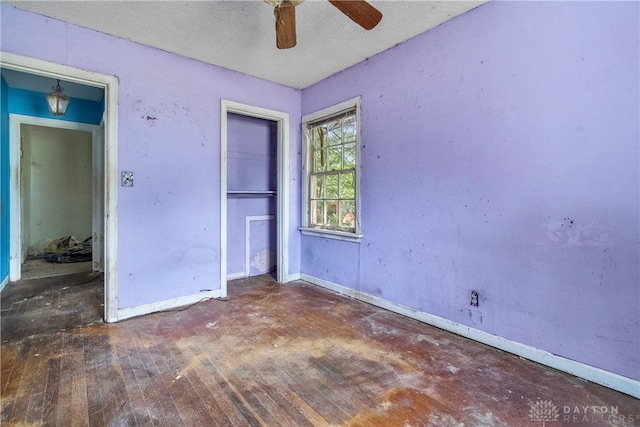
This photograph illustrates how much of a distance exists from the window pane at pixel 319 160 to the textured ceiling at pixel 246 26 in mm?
1086

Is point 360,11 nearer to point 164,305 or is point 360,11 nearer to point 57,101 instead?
point 164,305

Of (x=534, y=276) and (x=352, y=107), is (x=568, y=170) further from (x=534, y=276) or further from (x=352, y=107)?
(x=352, y=107)

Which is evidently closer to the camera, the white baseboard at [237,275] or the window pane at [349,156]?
the window pane at [349,156]

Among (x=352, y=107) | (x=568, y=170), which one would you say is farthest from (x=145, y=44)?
(x=568, y=170)

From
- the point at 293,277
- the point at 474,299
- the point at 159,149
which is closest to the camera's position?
the point at 474,299

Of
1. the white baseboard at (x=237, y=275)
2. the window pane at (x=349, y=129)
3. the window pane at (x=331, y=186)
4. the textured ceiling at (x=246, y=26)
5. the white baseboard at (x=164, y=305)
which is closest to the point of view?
the textured ceiling at (x=246, y=26)

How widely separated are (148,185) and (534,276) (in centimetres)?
346

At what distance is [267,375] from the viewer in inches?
79.3

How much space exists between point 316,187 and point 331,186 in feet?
1.06

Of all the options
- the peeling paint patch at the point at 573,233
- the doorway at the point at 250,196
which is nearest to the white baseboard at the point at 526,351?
the peeling paint patch at the point at 573,233

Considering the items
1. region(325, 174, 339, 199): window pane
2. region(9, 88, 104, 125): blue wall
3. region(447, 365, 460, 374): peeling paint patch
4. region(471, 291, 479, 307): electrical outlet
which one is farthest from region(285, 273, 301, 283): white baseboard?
region(9, 88, 104, 125): blue wall

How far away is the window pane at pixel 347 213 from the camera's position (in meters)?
3.62

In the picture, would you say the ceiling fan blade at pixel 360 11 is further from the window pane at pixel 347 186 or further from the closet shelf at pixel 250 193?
the closet shelf at pixel 250 193

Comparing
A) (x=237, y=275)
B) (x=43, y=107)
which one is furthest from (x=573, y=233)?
(x=43, y=107)
